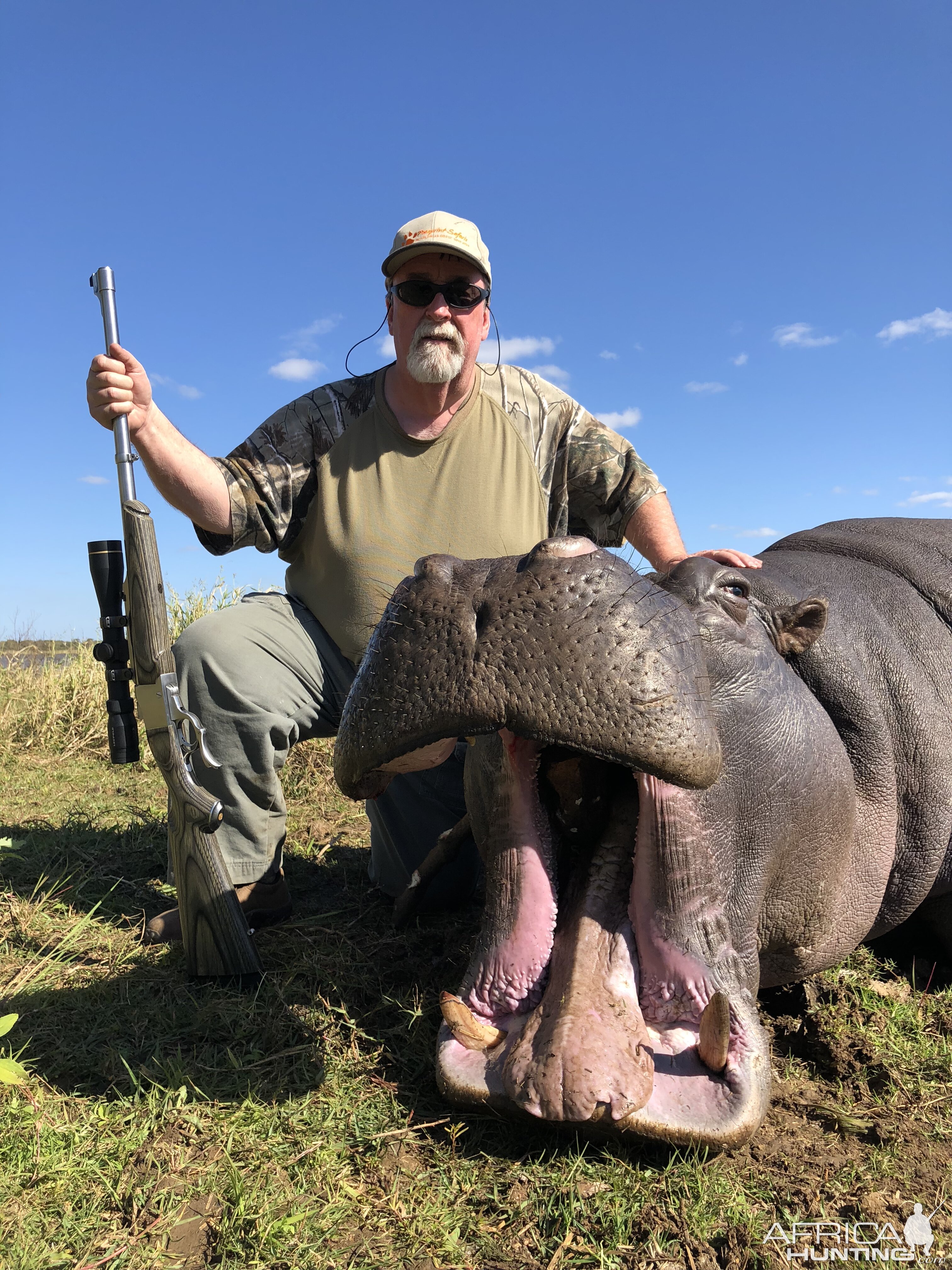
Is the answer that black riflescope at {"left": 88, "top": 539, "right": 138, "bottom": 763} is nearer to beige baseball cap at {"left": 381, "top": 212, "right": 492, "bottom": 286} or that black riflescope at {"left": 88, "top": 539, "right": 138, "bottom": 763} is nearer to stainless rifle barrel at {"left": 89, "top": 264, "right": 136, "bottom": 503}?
stainless rifle barrel at {"left": 89, "top": 264, "right": 136, "bottom": 503}

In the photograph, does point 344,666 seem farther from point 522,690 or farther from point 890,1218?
point 890,1218

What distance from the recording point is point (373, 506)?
413 cm

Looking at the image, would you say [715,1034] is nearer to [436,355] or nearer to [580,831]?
[580,831]

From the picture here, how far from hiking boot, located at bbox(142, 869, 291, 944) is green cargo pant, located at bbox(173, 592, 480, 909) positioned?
0.05 metres

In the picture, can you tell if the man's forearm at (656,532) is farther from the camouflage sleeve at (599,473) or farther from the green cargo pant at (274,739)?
the green cargo pant at (274,739)

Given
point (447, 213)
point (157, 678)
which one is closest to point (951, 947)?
point (157, 678)

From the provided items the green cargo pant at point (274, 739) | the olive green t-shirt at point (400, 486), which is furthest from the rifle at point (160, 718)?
the olive green t-shirt at point (400, 486)

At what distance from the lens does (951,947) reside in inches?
123

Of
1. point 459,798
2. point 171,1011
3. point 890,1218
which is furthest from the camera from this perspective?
point 459,798

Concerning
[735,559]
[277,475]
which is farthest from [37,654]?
[735,559]

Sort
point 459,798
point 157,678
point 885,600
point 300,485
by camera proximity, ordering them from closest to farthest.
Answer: point 885,600 < point 157,678 < point 459,798 < point 300,485

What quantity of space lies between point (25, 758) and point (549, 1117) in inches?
239

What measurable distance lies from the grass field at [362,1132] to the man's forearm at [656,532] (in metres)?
1.90

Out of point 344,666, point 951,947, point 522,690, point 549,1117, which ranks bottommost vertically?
Answer: point 951,947
